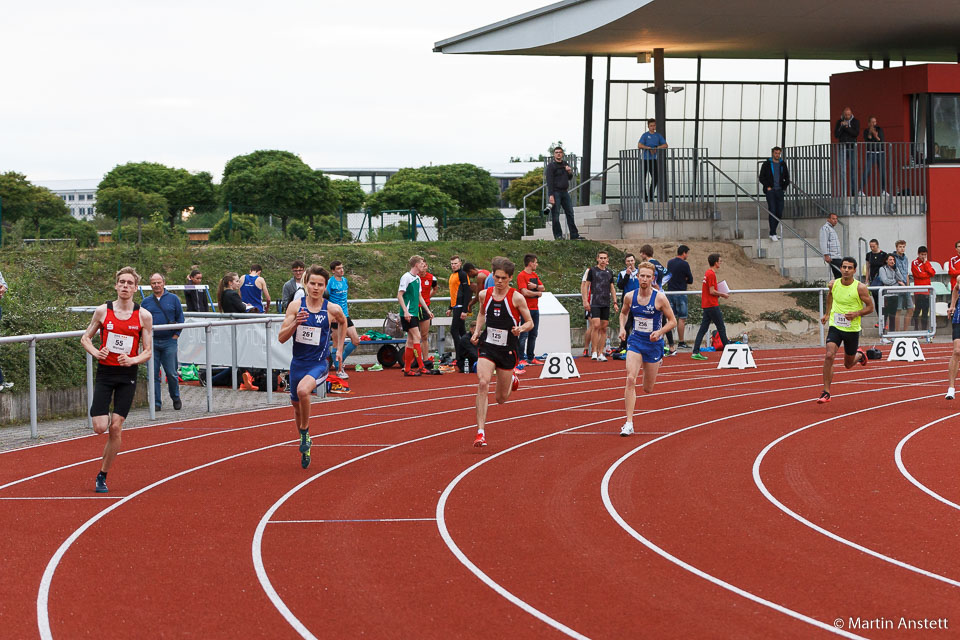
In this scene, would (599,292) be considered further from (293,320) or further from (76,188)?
(76,188)

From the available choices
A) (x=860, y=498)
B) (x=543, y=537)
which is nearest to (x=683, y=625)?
(x=543, y=537)

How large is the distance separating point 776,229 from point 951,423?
714 inches

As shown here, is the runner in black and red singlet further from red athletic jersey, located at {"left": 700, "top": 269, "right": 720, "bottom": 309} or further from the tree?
the tree

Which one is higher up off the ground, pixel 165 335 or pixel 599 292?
pixel 599 292

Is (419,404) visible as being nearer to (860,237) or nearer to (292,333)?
(292,333)

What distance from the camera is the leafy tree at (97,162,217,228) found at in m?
64.2

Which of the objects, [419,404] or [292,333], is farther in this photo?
[419,404]

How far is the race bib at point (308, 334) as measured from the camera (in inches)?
436

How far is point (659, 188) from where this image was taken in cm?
3183

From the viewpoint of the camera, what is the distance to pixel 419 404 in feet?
52.0

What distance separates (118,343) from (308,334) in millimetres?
1828

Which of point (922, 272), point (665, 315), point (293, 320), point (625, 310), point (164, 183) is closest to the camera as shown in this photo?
point (293, 320)

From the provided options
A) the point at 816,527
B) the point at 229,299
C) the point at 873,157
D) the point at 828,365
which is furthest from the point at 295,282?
the point at 873,157

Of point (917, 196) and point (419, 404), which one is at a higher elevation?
point (917, 196)
